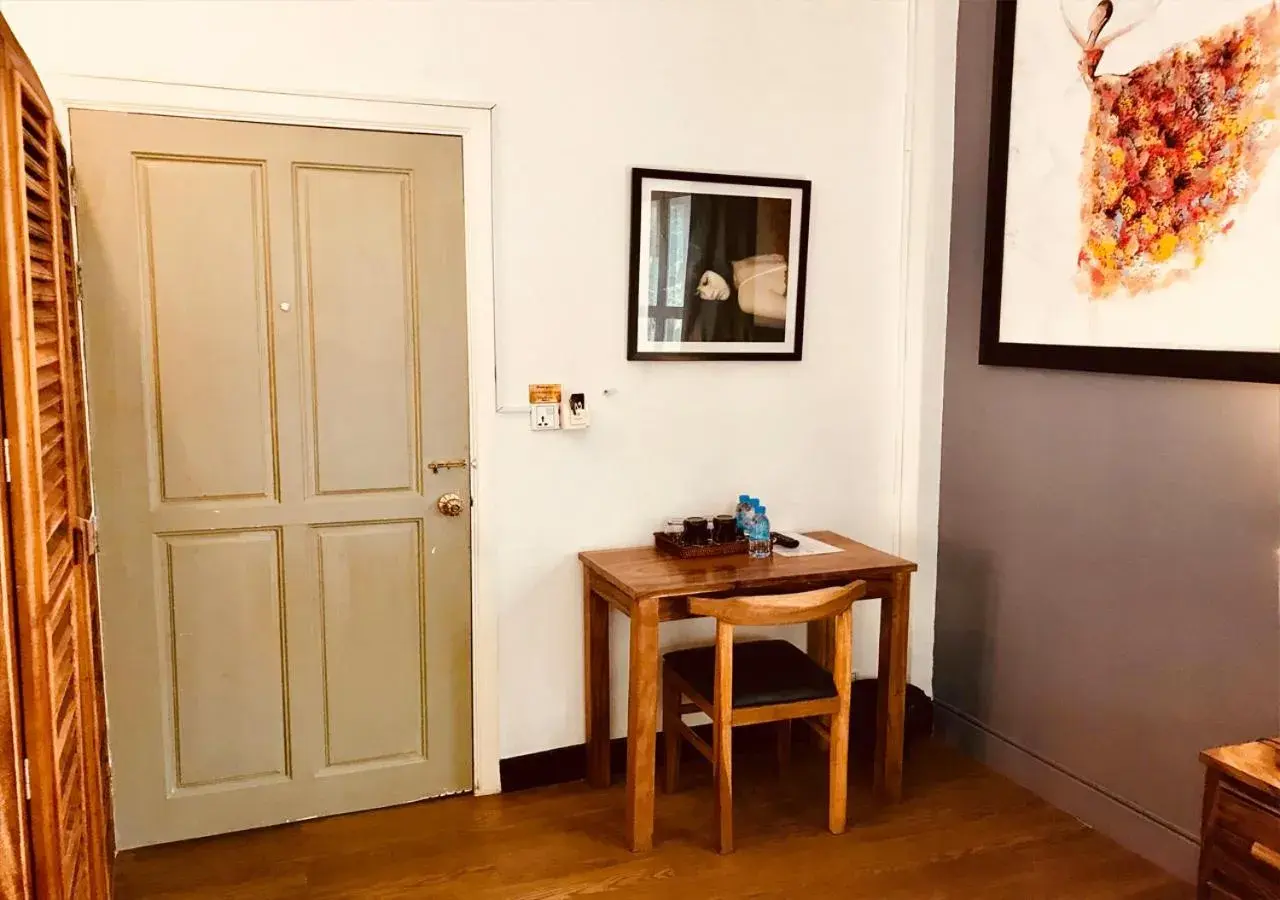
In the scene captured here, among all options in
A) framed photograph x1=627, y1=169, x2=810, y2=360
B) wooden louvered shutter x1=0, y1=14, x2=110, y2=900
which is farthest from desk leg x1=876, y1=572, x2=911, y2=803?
wooden louvered shutter x1=0, y1=14, x2=110, y2=900

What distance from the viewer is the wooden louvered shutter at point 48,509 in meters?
1.48

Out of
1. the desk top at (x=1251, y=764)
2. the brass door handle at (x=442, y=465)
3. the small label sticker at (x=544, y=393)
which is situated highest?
the small label sticker at (x=544, y=393)

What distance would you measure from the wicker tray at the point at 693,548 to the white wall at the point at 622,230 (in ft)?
0.53

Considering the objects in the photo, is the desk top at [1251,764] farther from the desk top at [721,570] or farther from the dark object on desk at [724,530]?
the dark object on desk at [724,530]

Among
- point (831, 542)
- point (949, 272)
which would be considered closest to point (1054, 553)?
point (831, 542)

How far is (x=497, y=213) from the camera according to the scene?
2.92m

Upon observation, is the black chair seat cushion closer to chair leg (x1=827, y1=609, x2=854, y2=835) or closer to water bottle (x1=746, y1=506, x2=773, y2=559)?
chair leg (x1=827, y1=609, x2=854, y2=835)

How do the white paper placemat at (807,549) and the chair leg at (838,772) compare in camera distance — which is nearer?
the chair leg at (838,772)

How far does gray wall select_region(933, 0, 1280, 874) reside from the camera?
8.11ft

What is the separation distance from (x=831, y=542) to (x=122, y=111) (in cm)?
236

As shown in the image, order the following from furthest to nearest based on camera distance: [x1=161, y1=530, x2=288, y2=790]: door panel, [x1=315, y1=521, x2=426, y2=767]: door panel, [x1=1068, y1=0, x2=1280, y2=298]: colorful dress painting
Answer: [x1=315, y1=521, x2=426, y2=767]: door panel, [x1=161, y1=530, x2=288, y2=790]: door panel, [x1=1068, y1=0, x2=1280, y2=298]: colorful dress painting

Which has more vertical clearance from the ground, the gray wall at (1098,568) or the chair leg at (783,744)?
the gray wall at (1098,568)

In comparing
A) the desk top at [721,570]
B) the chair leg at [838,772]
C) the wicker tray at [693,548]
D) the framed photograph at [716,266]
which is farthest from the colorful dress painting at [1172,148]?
the chair leg at [838,772]

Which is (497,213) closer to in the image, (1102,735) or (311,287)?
(311,287)
